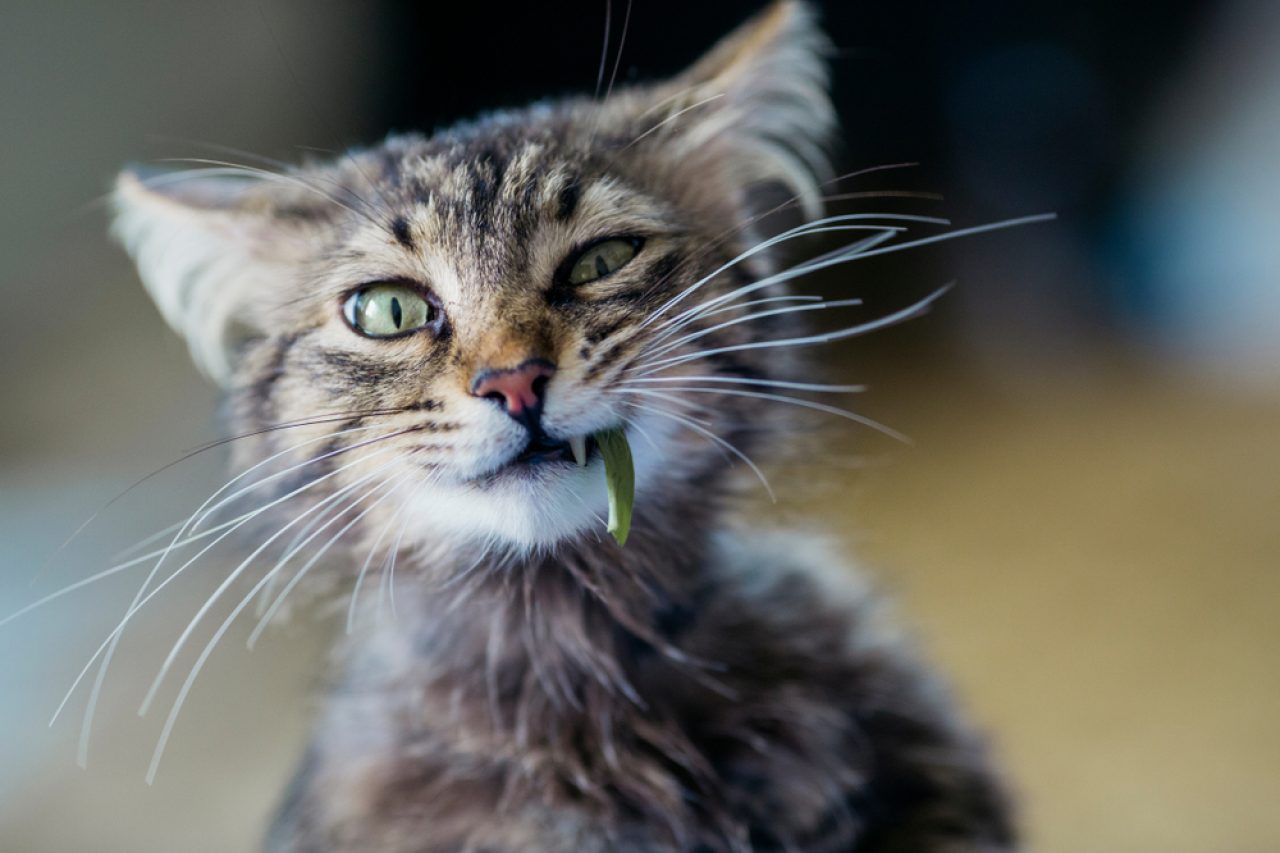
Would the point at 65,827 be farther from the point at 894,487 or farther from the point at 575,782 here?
the point at 894,487

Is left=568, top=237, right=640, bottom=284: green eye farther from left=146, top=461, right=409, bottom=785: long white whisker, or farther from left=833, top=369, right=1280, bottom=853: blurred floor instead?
left=833, top=369, right=1280, bottom=853: blurred floor

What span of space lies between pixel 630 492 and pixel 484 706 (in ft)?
0.79

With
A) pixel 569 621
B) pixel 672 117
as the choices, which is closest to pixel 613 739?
pixel 569 621

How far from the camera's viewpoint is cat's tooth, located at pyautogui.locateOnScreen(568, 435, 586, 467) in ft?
1.85

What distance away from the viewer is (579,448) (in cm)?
57

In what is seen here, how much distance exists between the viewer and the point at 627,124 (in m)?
0.72

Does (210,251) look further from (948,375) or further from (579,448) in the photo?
(948,375)

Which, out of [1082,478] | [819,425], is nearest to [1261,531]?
[1082,478]

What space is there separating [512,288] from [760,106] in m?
0.29

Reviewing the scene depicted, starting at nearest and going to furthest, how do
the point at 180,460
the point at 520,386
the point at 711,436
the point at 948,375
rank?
1. the point at 520,386
2. the point at 711,436
3. the point at 180,460
4. the point at 948,375

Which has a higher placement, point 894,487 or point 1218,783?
point 894,487

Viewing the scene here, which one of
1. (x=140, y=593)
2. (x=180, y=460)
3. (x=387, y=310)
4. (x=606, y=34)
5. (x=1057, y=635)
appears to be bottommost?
(x=1057, y=635)

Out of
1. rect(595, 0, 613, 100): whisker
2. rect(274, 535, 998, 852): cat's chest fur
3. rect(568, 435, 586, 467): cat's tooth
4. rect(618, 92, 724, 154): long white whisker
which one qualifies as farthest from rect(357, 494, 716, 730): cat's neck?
rect(595, 0, 613, 100): whisker

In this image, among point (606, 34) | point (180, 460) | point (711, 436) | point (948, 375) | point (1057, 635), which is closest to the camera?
point (711, 436)
